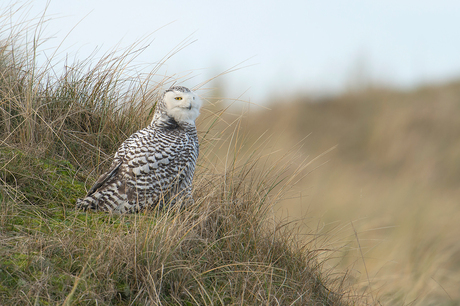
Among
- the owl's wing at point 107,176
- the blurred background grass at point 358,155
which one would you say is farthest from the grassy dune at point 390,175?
the owl's wing at point 107,176

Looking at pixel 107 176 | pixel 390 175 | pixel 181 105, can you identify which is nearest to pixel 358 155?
pixel 390 175

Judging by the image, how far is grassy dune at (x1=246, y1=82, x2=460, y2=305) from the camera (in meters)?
7.11

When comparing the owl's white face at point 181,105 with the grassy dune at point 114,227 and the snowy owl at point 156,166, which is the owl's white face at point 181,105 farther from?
the grassy dune at point 114,227

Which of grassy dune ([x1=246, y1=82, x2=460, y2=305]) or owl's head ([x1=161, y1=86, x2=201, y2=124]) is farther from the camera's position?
grassy dune ([x1=246, y1=82, x2=460, y2=305])

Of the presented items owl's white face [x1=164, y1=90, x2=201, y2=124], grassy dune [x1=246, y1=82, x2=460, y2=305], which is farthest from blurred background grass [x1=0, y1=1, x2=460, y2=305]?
owl's white face [x1=164, y1=90, x2=201, y2=124]

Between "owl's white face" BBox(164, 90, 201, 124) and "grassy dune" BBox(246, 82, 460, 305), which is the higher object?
"owl's white face" BBox(164, 90, 201, 124)

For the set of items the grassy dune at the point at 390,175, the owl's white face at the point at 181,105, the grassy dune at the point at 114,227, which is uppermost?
the owl's white face at the point at 181,105

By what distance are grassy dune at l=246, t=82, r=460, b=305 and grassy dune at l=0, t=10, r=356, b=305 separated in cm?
374

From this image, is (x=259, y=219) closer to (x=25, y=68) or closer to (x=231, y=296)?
(x=231, y=296)

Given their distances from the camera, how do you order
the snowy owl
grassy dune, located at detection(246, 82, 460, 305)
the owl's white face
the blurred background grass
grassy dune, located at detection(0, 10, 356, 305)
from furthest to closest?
grassy dune, located at detection(246, 82, 460, 305), the blurred background grass, the owl's white face, the snowy owl, grassy dune, located at detection(0, 10, 356, 305)

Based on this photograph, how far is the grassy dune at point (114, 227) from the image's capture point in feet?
5.92

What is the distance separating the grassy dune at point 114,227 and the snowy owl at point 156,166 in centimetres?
10

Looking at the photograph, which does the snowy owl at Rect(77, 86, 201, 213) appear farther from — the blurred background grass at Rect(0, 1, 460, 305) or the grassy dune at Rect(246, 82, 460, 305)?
the grassy dune at Rect(246, 82, 460, 305)

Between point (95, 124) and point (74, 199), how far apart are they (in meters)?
0.92
